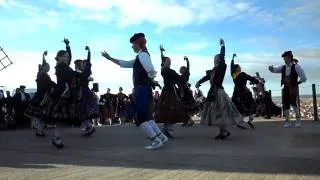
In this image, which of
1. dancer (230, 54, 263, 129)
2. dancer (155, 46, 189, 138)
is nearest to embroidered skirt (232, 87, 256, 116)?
dancer (230, 54, 263, 129)

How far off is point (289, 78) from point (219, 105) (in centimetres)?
420

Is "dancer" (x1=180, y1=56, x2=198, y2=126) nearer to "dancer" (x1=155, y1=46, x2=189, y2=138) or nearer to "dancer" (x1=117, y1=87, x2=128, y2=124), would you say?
"dancer" (x1=155, y1=46, x2=189, y2=138)

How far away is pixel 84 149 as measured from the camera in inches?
412

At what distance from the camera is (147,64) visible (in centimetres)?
1005

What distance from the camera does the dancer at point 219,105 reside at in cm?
1192

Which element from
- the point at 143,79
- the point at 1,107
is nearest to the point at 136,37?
the point at 143,79

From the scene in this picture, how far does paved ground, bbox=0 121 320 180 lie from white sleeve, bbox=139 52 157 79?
129cm

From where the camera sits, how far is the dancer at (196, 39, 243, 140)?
1192cm

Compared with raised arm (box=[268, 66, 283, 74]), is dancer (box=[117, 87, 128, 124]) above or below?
below

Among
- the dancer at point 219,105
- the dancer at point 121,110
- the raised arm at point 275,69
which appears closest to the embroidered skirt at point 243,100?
the raised arm at point 275,69

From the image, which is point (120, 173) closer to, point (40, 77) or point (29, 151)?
point (29, 151)

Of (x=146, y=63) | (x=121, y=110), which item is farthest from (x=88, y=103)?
(x=121, y=110)

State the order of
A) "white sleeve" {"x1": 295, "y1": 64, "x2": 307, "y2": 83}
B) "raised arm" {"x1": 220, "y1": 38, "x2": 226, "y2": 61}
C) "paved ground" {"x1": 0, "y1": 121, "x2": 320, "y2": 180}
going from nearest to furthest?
"paved ground" {"x1": 0, "y1": 121, "x2": 320, "y2": 180}, "raised arm" {"x1": 220, "y1": 38, "x2": 226, "y2": 61}, "white sleeve" {"x1": 295, "y1": 64, "x2": 307, "y2": 83}

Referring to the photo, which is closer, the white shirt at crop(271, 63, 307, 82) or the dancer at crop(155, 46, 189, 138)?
the dancer at crop(155, 46, 189, 138)
